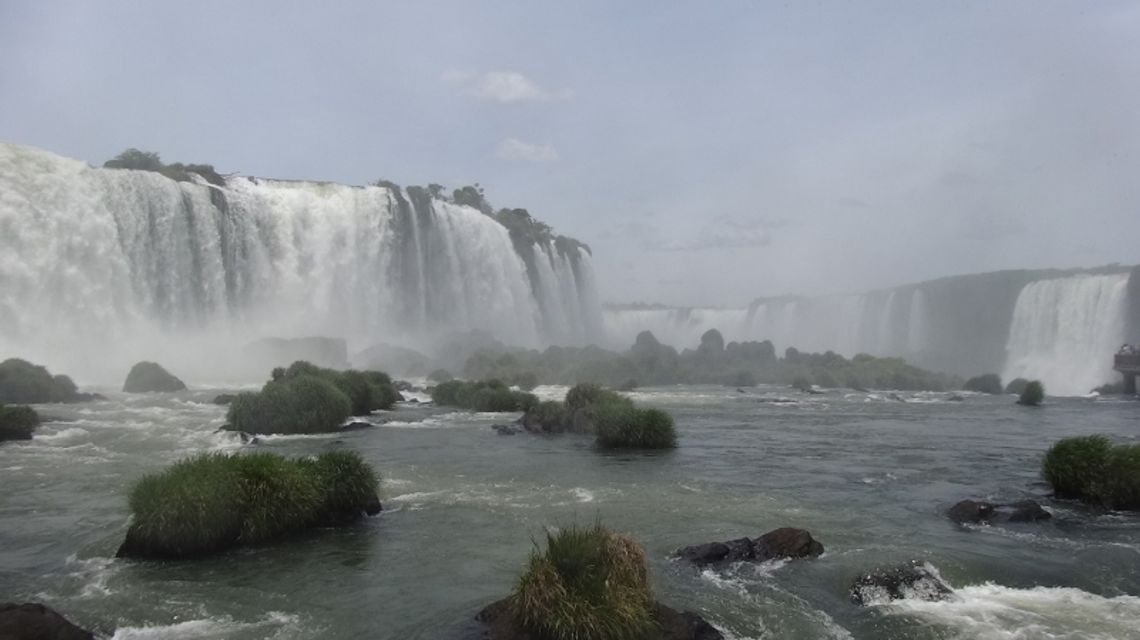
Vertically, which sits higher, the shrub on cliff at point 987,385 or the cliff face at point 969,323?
the cliff face at point 969,323

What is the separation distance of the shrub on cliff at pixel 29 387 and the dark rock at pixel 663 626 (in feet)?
115

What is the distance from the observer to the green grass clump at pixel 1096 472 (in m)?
15.9

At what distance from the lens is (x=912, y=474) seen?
20.8 metres

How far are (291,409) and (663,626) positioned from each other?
22.2 meters

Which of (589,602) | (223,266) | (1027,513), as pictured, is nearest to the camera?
(589,602)

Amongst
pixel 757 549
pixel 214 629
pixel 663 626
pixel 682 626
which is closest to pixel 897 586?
pixel 757 549

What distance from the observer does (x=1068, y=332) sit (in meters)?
76.6

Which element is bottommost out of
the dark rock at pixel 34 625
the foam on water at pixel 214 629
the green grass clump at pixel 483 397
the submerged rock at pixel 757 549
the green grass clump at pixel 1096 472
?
the foam on water at pixel 214 629

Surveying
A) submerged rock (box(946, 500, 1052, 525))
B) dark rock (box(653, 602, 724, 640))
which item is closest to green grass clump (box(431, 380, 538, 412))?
submerged rock (box(946, 500, 1052, 525))

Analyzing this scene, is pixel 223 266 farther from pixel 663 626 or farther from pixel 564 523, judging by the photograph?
pixel 663 626

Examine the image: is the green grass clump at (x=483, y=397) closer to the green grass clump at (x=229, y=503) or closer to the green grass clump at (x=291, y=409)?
the green grass clump at (x=291, y=409)

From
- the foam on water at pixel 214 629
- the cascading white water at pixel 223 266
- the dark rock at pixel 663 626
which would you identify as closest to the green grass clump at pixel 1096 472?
the dark rock at pixel 663 626

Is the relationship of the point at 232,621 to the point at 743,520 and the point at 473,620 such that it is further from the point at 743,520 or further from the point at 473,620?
the point at 743,520

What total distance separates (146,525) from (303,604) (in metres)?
3.74
